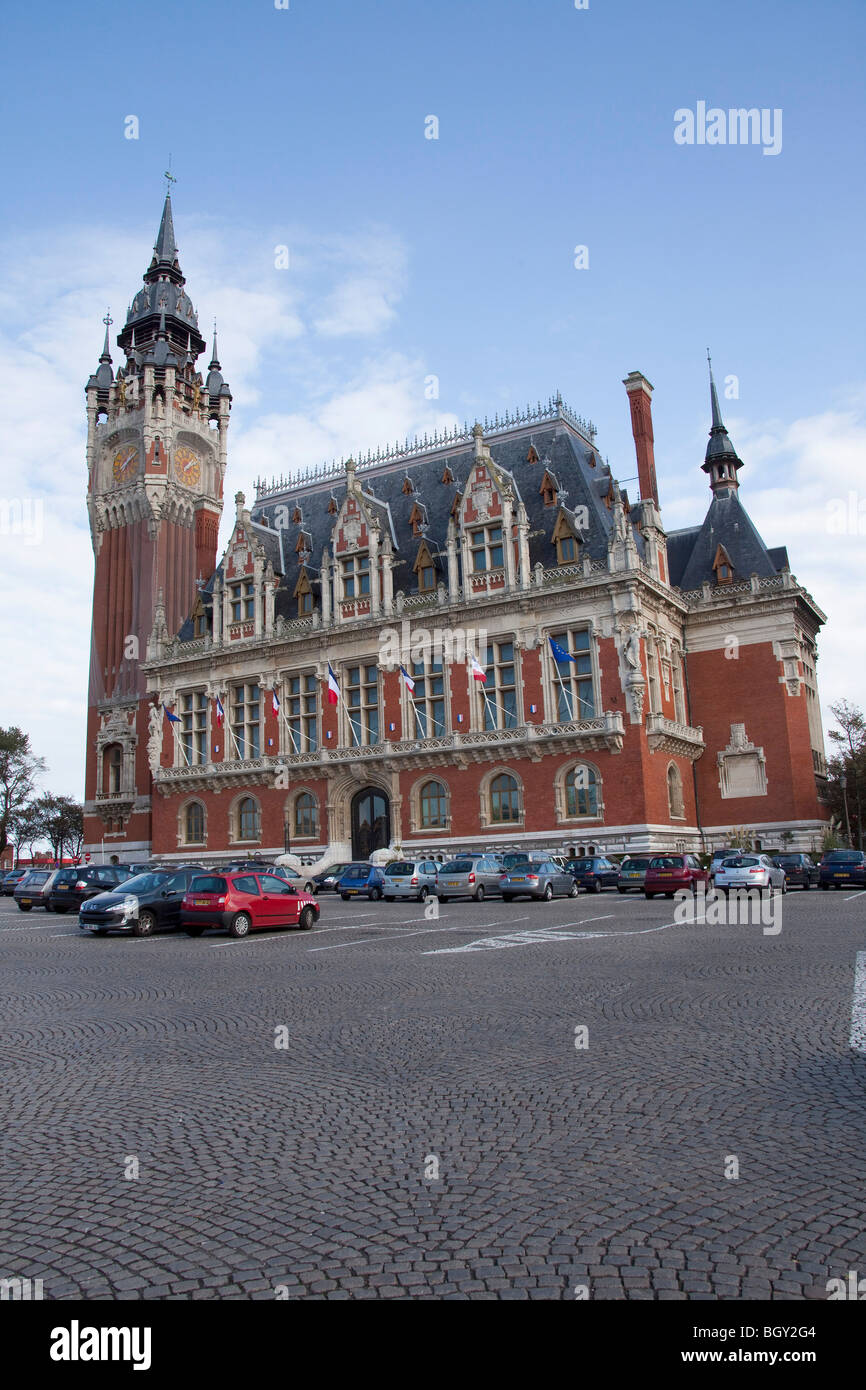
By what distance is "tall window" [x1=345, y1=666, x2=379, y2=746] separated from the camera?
4847 centimetres

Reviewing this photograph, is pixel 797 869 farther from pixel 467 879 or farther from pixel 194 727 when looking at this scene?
pixel 194 727

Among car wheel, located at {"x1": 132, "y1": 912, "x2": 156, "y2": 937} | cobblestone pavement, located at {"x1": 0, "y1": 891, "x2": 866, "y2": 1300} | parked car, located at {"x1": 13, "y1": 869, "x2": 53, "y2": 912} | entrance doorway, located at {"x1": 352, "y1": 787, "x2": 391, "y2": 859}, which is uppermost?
entrance doorway, located at {"x1": 352, "y1": 787, "x2": 391, "y2": 859}

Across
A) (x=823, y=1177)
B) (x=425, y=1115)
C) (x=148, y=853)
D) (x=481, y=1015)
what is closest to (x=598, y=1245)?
(x=823, y=1177)

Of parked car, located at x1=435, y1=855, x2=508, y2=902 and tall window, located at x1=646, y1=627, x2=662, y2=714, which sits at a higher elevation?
tall window, located at x1=646, y1=627, x2=662, y2=714

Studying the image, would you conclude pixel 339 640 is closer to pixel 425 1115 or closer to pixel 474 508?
pixel 474 508

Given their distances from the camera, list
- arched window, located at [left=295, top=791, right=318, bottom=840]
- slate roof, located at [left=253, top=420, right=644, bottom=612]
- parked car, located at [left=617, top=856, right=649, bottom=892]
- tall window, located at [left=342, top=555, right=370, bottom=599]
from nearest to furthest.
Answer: parked car, located at [left=617, top=856, right=649, bottom=892] < slate roof, located at [left=253, top=420, right=644, bottom=612] < arched window, located at [left=295, top=791, right=318, bottom=840] < tall window, located at [left=342, top=555, right=370, bottom=599]

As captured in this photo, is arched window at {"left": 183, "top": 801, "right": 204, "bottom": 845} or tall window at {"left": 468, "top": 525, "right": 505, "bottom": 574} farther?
arched window at {"left": 183, "top": 801, "right": 204, "bottom": 845}

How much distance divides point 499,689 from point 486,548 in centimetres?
681

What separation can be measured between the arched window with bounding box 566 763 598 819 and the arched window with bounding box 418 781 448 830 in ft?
20.1

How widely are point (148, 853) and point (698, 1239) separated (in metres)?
55.6

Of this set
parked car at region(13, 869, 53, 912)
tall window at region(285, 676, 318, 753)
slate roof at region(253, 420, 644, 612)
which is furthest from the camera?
tall window at region(285, 676, 318, 753)

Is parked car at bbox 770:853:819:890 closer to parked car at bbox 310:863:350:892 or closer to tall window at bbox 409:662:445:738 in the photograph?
tall window at bbox 409:662:445:738

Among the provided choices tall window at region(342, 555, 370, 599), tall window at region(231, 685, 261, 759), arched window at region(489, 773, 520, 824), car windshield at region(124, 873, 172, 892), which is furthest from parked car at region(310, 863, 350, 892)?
car windshield at region(124, 873, 172, 892)

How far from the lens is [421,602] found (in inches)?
1859
